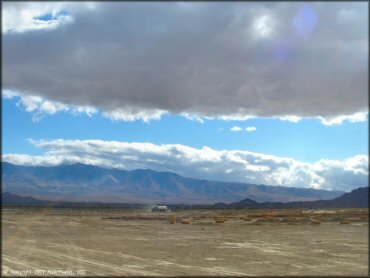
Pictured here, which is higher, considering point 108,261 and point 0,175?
point 0,175

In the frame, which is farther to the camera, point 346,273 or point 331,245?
point 331,245

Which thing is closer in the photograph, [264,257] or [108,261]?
[108,261]

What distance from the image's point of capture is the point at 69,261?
24.2 m

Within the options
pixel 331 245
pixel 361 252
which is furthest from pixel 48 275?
pixel 331 245

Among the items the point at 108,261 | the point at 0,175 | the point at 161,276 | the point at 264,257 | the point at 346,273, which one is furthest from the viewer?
the point at 264,257

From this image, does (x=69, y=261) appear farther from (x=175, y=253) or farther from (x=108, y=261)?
(x=175, y=253)

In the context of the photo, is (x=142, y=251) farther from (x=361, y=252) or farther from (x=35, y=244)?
(x=361, y=252)

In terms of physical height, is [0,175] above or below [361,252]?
above

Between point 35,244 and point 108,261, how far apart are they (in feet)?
35.7

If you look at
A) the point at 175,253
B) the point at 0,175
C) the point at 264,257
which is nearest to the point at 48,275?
the point at 0,175

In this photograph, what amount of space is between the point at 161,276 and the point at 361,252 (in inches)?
643

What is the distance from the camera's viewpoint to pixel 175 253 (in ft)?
93.7

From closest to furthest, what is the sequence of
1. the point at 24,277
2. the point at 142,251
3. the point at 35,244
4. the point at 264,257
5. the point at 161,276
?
the point at 24,277
the point at 161,276
the point at 264,257
the point at 142,251
the point at 35,244

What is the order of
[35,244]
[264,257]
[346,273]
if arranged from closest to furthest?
[346,273], [264,257], [35,244]
